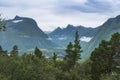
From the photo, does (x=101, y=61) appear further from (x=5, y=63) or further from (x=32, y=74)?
(x=5, y=63)

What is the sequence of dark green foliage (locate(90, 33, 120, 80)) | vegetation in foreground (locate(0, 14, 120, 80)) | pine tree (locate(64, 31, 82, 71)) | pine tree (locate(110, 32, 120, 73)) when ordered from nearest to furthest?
1. pine tree (locate(110, 32, 120, 73))
2. dark green foliage (locate(90, 33, 120, 80))
3. vegetation in foreground (locate(0, 14, 120, 80))
4. pine tree (locate(64, 31, 82, 71))

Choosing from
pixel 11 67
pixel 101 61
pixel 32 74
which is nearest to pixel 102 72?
pixel 101 61

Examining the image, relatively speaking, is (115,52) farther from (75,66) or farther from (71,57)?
(71,57)

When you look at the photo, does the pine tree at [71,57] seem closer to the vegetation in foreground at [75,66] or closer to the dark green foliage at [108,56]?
the vegetation in foreground at [75,66]

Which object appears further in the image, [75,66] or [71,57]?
[71,57]

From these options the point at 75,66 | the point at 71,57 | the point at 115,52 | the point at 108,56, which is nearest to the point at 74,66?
the point at 75,66

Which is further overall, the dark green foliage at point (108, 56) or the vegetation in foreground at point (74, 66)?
the vegetation in foreground at point (74, 66)

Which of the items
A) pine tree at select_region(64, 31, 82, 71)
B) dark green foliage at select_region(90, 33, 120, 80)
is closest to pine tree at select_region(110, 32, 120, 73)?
dark green foliage at select_region(90, 33, 120, 80)

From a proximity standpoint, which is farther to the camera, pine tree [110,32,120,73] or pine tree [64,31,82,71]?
pine tree [64,31,82,71]

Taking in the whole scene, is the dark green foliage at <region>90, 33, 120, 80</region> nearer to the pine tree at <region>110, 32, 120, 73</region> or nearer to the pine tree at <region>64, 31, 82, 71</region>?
the pine tree at <region>110, 32, 120, 73</region>

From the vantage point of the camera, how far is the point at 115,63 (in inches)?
3740

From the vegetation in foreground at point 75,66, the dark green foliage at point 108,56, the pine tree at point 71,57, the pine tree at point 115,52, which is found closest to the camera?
the pine tree at point 115,52

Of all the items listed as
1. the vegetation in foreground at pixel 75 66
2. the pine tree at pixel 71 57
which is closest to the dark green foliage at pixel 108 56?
the vegetation in foreground at pixel 75 66

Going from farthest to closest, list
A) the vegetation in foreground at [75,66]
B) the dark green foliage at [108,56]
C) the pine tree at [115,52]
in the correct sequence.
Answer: the vegetation in foreground at [75,66]
the dark green foliage at [108,56]
the pine tree at [115,52]
